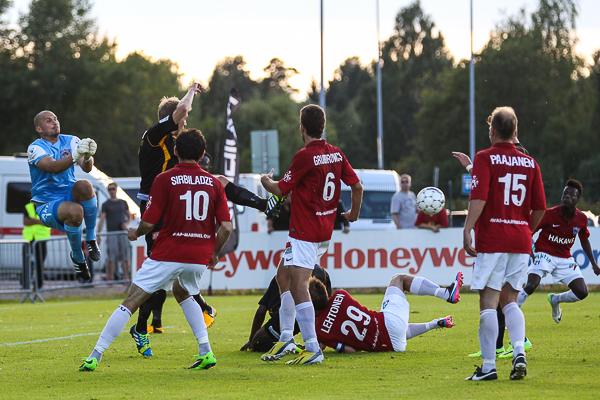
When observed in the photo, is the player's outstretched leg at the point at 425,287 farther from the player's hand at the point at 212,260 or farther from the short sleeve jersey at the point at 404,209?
the short sleeve jersey at the point at 404,209

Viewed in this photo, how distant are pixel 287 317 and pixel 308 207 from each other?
1160mm

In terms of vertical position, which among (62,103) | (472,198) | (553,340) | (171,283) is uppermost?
(62,103)

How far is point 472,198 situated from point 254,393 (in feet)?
6.85

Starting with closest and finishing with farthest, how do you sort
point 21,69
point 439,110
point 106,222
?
point 106,222 → point 21,69 → point 439,110

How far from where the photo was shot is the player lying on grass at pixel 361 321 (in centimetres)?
692

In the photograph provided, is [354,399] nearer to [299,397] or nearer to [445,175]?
[299,397]

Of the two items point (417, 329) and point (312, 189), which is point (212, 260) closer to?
point (312, 189)

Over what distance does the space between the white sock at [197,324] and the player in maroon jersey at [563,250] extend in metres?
4.76

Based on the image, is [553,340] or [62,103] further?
[62,103]

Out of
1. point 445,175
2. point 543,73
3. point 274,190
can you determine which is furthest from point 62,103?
point 274,190

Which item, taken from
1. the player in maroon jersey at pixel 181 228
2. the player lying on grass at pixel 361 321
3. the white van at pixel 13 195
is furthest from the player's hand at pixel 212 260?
the white van at pixel 13 195

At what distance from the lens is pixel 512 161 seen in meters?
5.45

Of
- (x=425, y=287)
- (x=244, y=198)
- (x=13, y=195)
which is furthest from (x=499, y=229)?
(x=13, y=195)

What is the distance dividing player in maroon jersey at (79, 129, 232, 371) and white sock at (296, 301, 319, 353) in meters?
0.88
